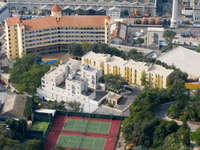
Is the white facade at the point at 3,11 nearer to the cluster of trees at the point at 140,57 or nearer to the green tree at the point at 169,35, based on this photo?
the cluster of trees at the point at 140,57

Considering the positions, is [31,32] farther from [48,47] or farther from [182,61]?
[182,61]

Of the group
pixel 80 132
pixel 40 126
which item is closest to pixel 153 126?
pixel 80 132

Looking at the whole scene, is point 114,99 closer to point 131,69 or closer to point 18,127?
point 131,69

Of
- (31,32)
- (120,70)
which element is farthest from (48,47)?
(120,70)

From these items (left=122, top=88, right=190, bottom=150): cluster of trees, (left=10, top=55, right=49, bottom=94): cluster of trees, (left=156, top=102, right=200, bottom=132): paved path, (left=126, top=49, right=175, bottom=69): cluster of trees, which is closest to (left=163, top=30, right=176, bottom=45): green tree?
(left=126, top=49, right=175, bottom=69): cluster of trees

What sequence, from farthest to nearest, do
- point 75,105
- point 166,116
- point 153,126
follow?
point 75,105, point 166,116, point 153,126

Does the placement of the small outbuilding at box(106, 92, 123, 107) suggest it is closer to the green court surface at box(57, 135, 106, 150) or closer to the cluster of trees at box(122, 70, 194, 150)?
the cluster of trees at box(122, 70, 194, 150)

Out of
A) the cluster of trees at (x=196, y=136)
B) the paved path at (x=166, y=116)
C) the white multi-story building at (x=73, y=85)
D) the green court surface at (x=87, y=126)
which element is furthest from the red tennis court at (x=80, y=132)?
the cluster of trees at (x=196, y=136)
